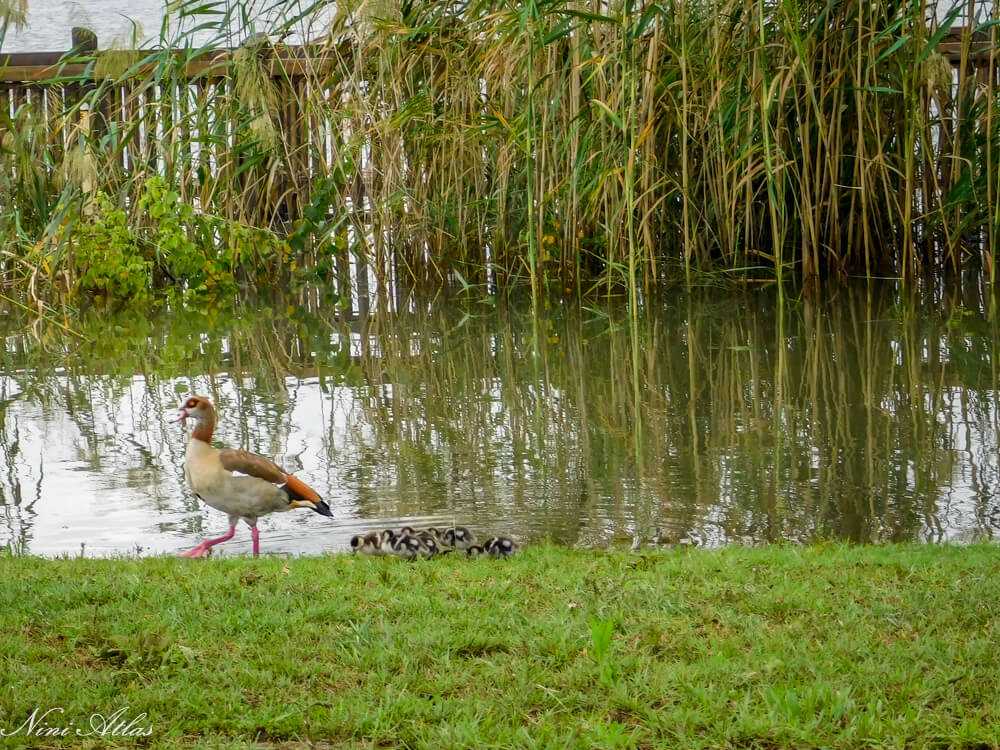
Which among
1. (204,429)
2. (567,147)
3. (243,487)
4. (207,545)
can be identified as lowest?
(207,545)

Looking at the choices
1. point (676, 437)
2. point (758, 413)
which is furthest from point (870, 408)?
point (676, 437)

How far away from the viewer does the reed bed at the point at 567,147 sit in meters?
11.7

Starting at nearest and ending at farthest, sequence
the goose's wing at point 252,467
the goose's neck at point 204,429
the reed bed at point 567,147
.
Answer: the goose's wing at point 252,467 → the goose's neck at point 204,429 → the reed bed at point 567,147

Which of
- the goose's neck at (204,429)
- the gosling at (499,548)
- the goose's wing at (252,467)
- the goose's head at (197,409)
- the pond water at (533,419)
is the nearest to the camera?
the gosling at (499,548)

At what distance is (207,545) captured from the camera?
6305mm

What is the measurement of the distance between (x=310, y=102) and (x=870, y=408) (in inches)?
252

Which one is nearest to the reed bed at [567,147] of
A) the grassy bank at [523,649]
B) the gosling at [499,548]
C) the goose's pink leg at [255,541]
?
the goose's pink leg at [255,541]

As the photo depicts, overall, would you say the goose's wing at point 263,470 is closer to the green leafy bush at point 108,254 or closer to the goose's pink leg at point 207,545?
the goose's pink leg at point 207,545

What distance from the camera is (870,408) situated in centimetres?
899

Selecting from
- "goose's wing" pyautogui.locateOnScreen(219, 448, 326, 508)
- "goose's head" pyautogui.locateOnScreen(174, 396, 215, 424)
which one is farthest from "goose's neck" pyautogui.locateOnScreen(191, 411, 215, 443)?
"goose's wing" pyautogui.locateOnScreen(219, 448, 326, 508)

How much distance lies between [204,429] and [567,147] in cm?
619

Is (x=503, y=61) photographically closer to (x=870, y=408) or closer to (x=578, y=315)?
(x=578, y=315)

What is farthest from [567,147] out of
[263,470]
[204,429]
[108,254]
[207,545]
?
[207,545]

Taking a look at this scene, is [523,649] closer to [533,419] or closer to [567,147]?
[533,419]
